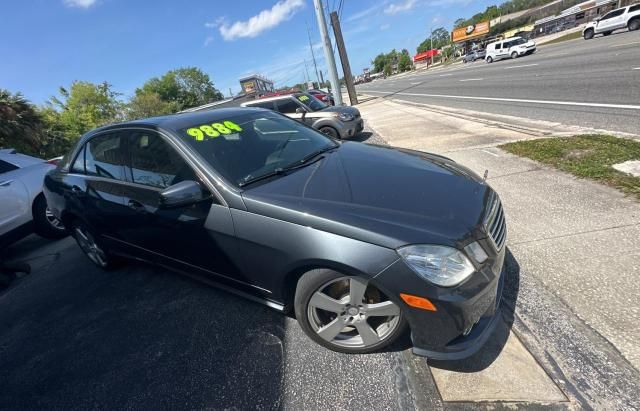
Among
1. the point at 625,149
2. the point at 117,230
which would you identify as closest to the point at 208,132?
the point at 117,230

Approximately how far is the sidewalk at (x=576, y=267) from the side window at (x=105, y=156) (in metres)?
3.21

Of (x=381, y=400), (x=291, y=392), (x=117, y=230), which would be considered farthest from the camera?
(x=117, y=230)

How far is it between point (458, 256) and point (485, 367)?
741 millimetres

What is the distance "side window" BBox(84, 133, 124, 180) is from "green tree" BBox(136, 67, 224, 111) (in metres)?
87.2

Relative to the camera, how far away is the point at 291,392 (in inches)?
81.3

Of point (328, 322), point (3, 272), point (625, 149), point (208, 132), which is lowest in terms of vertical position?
point (625, 149)

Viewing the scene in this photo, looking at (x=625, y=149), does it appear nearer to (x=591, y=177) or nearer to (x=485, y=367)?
(x=591, y=177)

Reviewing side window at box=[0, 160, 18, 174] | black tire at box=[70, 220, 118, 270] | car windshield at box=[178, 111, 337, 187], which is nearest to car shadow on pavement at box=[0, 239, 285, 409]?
black tire at box=[70, 220, 118, 270]

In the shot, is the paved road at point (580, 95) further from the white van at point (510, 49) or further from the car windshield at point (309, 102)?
the white van at point (510, 49)

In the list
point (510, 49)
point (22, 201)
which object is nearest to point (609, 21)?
point (510, 49)

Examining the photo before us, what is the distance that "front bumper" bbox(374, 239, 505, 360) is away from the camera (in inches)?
69.6

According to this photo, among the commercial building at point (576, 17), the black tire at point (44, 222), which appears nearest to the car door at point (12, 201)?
the black tire at point (44, 222)

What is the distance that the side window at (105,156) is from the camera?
3.14 meters

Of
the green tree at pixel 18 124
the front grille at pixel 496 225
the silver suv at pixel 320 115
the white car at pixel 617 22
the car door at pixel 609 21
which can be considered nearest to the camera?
the front grille at pixel 496 225
